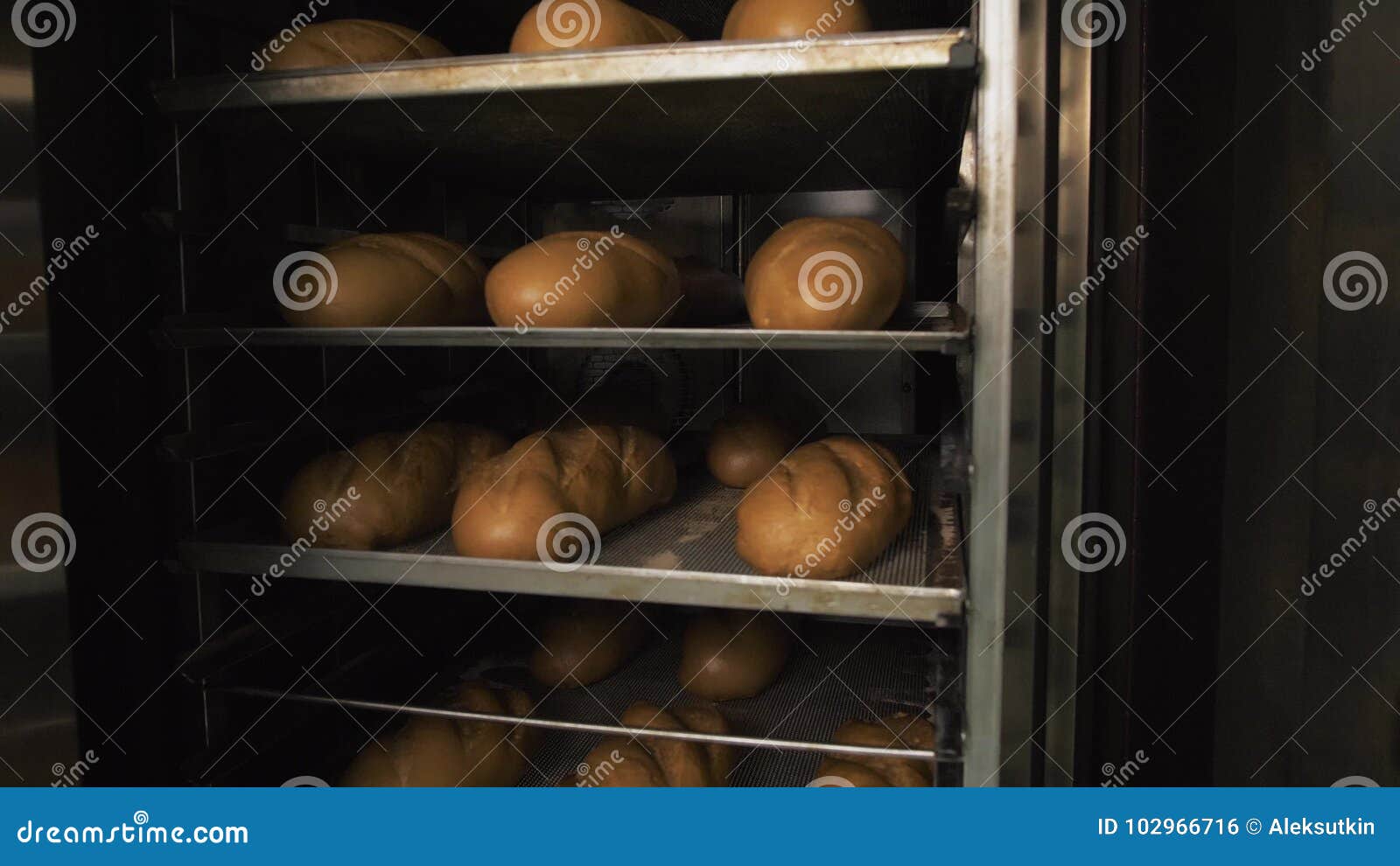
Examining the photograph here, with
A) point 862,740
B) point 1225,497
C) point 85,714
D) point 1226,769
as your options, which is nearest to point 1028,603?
point 862,740

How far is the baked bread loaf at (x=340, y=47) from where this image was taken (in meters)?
1.18

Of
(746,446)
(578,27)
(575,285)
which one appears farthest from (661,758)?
(578,27)

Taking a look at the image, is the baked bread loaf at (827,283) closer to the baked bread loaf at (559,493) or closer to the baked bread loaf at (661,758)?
the baked bread loaf at (559,493)

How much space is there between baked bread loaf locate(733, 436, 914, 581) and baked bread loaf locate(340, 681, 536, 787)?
0.49 m

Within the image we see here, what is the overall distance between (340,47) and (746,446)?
0.86 m

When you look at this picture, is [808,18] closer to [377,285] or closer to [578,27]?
[578,27]

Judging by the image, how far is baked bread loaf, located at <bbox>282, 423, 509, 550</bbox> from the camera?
1.25 metres

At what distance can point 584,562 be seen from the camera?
1191 mm

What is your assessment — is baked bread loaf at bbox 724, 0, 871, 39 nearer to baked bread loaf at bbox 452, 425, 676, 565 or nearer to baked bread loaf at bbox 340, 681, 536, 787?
baked bread loaf at bbox 452, 425, 676, 565

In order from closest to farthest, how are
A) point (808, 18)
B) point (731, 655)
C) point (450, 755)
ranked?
point (808, 18)
point (450, 755)
point (731, 655)

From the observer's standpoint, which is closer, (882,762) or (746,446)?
(882,762)

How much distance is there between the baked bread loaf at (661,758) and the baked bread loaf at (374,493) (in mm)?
425

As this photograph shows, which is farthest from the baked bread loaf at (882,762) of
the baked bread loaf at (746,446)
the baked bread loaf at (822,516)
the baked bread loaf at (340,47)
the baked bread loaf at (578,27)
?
the baked bread loaf at (340,47)

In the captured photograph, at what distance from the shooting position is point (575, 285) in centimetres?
121
